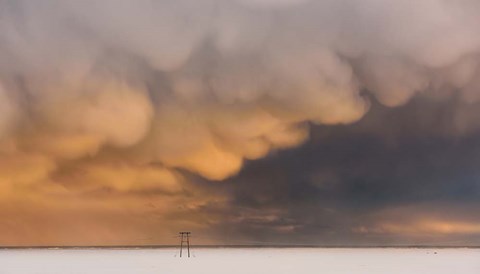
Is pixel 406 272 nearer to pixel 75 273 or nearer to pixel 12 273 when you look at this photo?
pixel 75 273

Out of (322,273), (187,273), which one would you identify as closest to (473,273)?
(322,273)

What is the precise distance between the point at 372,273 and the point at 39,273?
36.1 metres

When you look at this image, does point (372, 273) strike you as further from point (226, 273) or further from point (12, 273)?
point (12, 273)

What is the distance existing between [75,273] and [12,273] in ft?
26.3

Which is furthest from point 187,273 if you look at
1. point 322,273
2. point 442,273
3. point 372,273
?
point 442,273

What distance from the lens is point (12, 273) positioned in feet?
236

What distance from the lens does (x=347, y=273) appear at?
70812 mm

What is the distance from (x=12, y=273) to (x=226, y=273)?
79.0ft

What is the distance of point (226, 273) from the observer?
225ft

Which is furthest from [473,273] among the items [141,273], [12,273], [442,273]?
[12,273]

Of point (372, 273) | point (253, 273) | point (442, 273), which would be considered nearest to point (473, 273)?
point (442, 273)

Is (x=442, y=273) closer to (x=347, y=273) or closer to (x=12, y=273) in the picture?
(x=347, y=273)

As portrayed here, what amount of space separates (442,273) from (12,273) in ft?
154

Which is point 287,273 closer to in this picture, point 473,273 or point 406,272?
point 406,272
